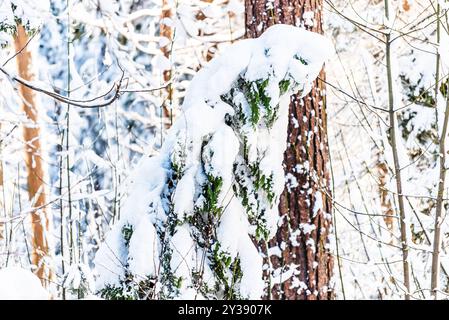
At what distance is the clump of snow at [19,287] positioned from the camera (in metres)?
2.17

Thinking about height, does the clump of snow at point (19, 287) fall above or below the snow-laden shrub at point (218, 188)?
below

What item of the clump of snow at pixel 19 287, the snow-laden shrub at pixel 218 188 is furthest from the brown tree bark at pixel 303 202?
the clump of snow at pixel 19 287

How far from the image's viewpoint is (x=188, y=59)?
7738 millimetres

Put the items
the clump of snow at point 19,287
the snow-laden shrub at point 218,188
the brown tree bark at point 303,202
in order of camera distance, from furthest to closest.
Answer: the brown tree bark at point 303,202, the snow-laden shrub at point 218,188, the clump of snow at point 19,287

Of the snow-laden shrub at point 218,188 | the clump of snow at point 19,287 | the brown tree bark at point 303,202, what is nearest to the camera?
the clump of snow at point 19,287

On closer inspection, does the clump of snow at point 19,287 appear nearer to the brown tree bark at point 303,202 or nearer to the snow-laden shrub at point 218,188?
the snow-laden shrub at point 218,188

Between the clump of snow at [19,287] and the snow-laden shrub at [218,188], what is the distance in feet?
2.22

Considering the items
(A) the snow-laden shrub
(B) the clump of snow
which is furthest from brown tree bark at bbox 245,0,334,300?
(B) the clump of snow

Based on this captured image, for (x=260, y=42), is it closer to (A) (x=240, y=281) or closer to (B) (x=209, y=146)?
(B) (x=209, y=146)

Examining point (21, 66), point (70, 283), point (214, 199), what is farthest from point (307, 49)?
point (21, 66)

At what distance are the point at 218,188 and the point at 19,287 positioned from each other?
1.02m

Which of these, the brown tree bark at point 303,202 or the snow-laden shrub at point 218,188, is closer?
the snow-laden shrub at point 218,188

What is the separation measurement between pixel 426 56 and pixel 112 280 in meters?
5.28

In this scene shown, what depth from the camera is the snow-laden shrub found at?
285cm
